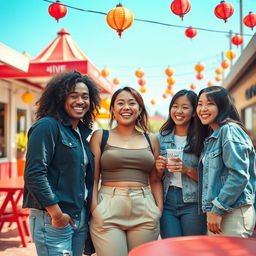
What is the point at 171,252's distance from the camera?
1549 mm

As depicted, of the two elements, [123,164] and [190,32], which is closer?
[123,164]

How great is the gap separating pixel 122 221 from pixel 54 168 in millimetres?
614

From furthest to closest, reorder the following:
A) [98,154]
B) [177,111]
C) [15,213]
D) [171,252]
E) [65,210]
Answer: [15,213] < [177,111] < [98,154] < [65,210] < [171,252]

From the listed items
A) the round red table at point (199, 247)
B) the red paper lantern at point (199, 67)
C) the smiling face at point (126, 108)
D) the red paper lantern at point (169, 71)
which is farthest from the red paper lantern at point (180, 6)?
the red paper lantern at point (199, 67)

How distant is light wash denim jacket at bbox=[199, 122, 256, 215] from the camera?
1965 millimetres

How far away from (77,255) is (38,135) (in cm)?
83

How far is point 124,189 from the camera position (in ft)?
7.41

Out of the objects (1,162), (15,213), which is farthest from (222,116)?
(1,162)

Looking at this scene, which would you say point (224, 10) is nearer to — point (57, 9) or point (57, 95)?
point (57, 9)

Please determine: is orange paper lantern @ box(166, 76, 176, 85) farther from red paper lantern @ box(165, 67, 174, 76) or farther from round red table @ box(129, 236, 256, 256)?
round red table @ box(129, 236, 256, 256)

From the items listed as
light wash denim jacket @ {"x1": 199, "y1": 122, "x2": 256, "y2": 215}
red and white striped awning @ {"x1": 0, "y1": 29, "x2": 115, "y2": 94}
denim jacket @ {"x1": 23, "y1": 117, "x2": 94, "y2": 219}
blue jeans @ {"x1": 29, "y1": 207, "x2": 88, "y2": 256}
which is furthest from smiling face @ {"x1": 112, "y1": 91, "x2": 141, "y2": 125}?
red and white striped awning @ {"x1": 0, "y1": 29, "x2": 115, "y2": 94}

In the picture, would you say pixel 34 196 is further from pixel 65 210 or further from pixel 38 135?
pixel 38 135

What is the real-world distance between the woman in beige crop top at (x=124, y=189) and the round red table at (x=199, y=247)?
57 centimetres

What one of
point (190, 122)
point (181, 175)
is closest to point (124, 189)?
point (181, 175)
